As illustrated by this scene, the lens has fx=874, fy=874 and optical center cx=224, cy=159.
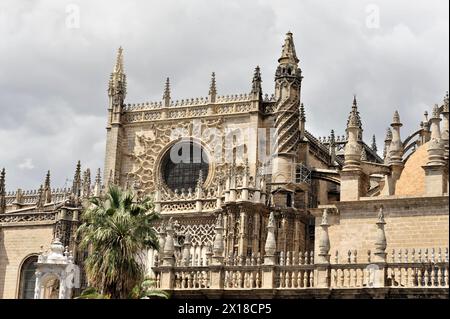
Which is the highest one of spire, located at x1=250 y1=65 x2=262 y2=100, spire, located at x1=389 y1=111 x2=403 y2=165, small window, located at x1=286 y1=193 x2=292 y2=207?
spire, located at x1=250 y1=65 x2=262 y2=100

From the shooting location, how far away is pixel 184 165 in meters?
41.2

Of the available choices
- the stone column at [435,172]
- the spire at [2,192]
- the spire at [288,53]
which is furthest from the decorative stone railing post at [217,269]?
the spire at [2,192]

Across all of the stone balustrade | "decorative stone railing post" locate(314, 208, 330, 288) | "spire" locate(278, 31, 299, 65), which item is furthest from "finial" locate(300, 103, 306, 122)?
"decorative stone railing post" locate(314, 208, 330, 288)

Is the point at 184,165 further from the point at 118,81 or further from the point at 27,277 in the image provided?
the point at 27,277

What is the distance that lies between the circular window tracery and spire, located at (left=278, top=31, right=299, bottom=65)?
21.8ft

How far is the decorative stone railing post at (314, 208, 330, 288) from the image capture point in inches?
945

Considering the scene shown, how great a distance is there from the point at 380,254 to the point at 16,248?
2243 centimetres

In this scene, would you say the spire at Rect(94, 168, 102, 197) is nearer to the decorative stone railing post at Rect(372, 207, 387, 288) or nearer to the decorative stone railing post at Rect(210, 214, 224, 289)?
the decorative stone railing post at Rect(210, 214, 224, 289)

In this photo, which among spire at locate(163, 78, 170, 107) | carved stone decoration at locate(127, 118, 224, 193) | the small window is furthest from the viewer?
spire at locate(163, 78, 170, 107)

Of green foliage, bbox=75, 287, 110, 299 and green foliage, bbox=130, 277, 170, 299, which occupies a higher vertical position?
green foliage, bbox=130, 277, 170, 299

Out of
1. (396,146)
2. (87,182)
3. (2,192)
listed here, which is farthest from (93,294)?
(2,192)

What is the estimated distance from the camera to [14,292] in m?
40.1
